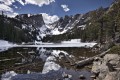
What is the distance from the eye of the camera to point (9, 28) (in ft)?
553

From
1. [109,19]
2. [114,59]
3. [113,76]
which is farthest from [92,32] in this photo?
[113,76]

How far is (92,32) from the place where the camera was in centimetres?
14975

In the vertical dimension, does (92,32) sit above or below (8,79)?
above

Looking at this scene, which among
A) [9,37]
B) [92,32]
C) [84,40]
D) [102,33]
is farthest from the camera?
[84,40]

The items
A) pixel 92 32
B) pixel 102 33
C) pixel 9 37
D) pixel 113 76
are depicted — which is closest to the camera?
pixel 113 76

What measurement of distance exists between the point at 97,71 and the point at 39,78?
841cm

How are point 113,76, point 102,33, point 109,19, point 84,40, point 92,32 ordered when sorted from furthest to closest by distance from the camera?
point 84,40 < point 92,32 < point 102,33 < point 109,19 < point 113,76

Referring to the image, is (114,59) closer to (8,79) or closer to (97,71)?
(97,71)

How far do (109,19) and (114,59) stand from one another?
190 ft

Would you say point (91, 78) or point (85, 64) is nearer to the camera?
point (91, 78)

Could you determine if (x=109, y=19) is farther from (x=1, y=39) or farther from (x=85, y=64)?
(x=1, y=39)

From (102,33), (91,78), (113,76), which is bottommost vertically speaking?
(91,78)

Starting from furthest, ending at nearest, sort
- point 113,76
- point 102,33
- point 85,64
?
point 102,33 → point 85,64 → point 113,76

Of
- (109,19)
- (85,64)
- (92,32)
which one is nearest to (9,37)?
(92,32)
